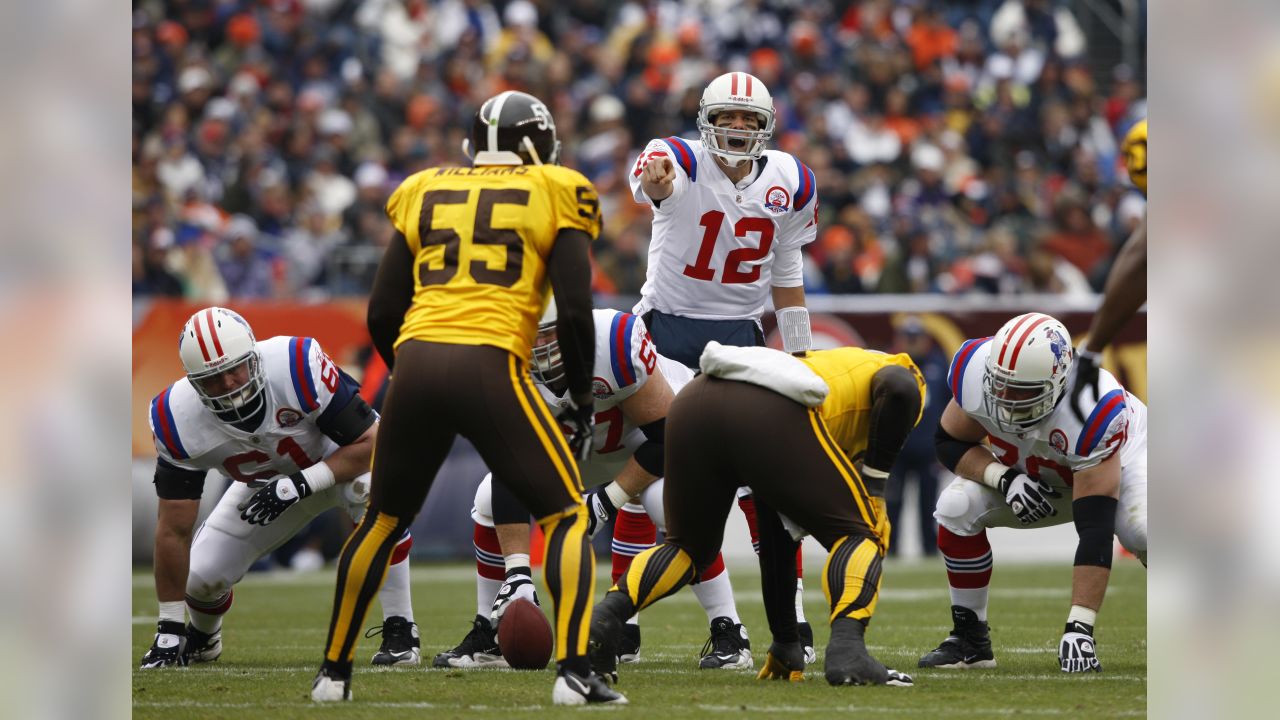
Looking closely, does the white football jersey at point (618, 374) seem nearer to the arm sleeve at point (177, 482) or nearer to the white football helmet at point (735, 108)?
the white football helmet at point (735, 108)

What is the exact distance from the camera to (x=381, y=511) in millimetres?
5121

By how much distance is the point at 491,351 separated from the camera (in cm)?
500

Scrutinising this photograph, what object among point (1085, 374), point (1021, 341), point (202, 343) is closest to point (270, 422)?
point (202, 343)

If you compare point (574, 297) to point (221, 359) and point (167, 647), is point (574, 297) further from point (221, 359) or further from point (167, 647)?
point (167, 647)

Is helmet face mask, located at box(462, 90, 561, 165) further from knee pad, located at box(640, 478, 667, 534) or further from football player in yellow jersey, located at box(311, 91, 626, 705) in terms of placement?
knee pad, located at box(640, 478, 667, 534)

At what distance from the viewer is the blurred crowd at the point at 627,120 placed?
14.8 m

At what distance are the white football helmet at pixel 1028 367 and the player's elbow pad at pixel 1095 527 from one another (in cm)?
36

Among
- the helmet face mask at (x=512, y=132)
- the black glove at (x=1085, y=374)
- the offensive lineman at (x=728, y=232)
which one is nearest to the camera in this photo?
the helmet face mask at (x=512, y=132)

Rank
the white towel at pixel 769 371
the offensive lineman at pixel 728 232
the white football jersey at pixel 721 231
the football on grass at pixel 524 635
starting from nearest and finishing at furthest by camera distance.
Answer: the white towel at pixel 769 371
the football on grass at pixel 524 635
the offensive lineman at pixel 728 232
the white football jersey at pixel 721 231

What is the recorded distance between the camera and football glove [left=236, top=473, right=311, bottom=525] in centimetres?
683

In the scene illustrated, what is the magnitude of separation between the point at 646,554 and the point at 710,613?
1181mm

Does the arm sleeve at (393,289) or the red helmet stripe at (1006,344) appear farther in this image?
the red helmet stripe at (1006,344)

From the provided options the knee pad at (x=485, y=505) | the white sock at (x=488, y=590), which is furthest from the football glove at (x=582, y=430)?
the white sock at (x=488, y=590)
